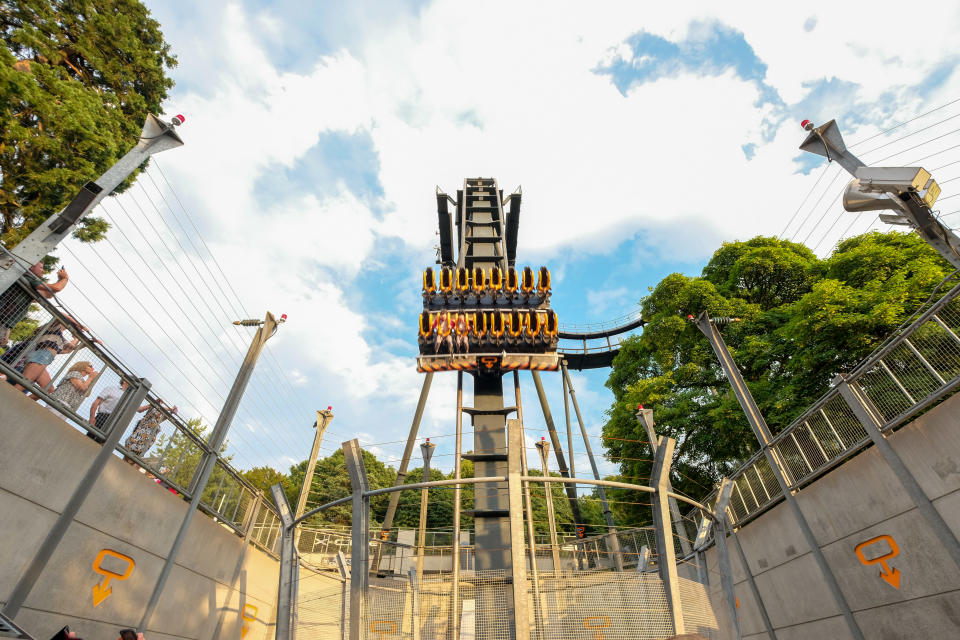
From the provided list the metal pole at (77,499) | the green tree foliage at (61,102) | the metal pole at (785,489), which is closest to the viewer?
the metal pole at (77,499)

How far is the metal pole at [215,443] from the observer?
802 cm

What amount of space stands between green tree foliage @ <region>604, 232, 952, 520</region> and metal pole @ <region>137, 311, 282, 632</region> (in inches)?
547

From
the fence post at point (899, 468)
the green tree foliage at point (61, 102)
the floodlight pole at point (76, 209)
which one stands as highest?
the green tree foliage at point (61, 102)

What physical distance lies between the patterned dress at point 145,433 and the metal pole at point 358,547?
12.7ft

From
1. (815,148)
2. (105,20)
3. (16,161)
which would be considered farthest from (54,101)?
(815,148)

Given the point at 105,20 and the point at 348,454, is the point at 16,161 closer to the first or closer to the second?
the point at 105,20

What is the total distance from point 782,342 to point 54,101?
26260mm

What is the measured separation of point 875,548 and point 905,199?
604cm

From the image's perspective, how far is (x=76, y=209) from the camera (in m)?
6.82

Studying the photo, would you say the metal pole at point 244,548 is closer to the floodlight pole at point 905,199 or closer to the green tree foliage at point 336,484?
the floodlight pole at point 905,199

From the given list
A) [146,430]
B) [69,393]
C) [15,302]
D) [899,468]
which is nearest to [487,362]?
[146,430]

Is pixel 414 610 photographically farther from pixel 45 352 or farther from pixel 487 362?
pixel 487 362

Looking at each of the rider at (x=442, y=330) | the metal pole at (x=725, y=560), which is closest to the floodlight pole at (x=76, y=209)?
the rider at (x=442, y=330)

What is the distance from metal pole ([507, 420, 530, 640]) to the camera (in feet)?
17.2
